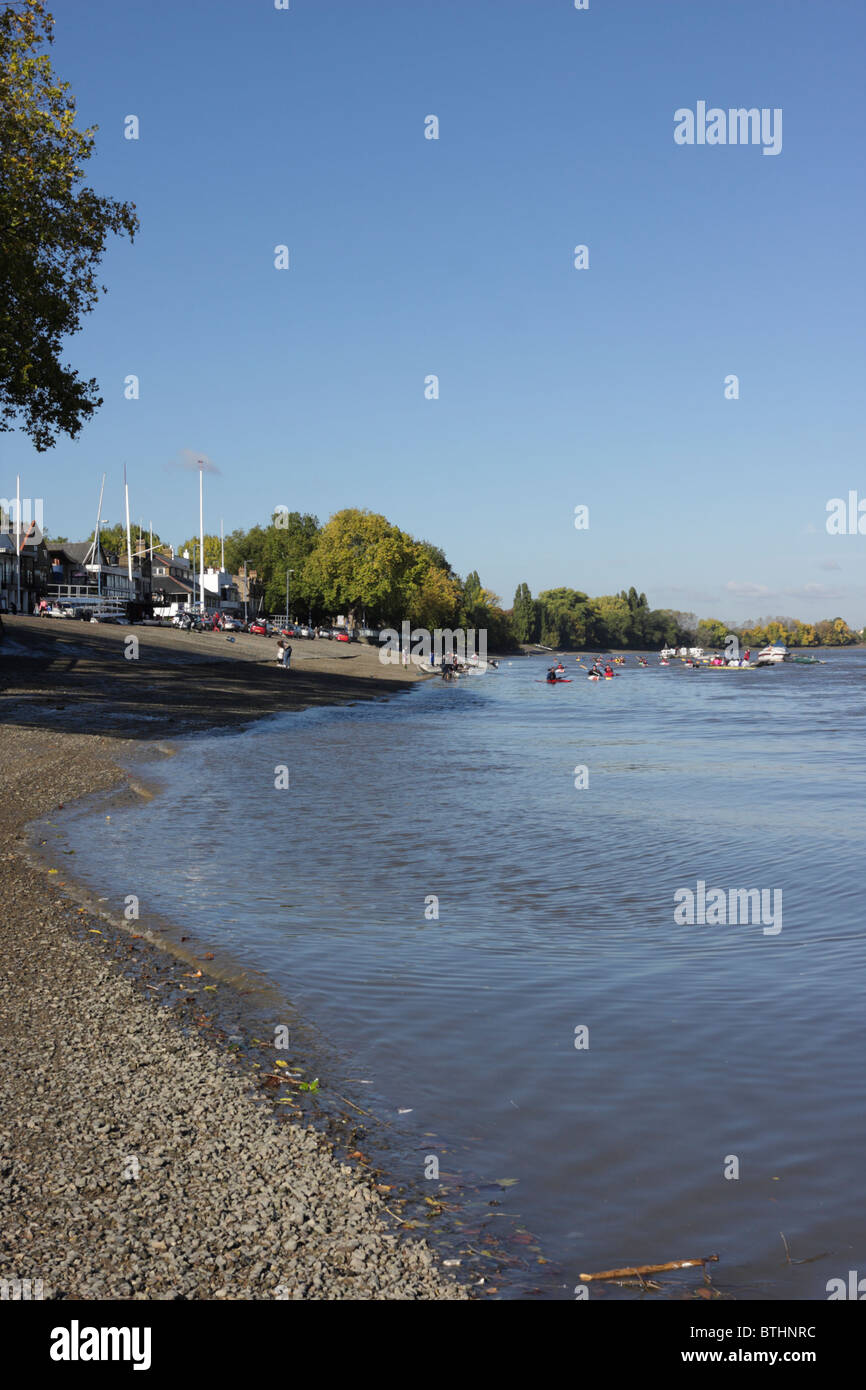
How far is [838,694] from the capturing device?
89500mm

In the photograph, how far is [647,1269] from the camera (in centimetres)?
490

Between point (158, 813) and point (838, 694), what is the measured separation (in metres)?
80.7

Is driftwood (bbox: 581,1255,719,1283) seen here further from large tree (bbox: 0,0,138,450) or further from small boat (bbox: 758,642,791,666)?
small boat (bbox: 758,642,791,666)

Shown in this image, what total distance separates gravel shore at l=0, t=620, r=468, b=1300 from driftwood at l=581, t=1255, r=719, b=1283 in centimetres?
73

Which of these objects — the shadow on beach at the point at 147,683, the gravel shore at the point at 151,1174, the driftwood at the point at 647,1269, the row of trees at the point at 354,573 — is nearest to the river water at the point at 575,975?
the driftwood at the point at 647,1269

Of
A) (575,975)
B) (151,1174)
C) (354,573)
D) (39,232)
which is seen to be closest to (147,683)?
(39,232)

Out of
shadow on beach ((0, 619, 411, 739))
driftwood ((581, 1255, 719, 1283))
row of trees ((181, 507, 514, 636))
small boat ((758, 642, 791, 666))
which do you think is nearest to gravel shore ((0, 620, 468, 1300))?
driftwood ((581, 1255, 719, 1283))

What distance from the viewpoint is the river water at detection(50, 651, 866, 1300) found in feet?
18.4

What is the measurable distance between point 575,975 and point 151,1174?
17.2ft

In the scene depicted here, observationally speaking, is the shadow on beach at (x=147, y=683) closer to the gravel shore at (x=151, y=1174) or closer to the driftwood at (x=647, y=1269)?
the gravel shore at (x=151, y=1174)

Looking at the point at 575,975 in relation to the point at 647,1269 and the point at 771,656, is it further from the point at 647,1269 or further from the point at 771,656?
the point at 771,656

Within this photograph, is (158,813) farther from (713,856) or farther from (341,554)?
(341,554)

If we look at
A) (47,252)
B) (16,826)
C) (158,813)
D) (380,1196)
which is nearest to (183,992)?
(380,1196)
